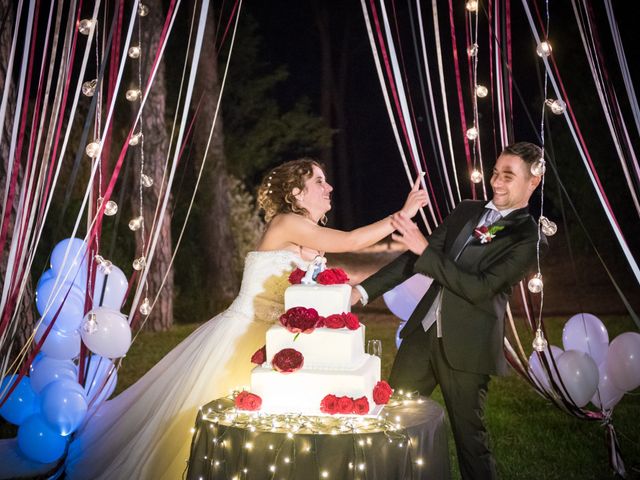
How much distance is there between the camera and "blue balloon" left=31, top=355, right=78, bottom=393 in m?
4.95

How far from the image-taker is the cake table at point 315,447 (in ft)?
9.75

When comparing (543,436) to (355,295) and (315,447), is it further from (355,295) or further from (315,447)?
(315,447)

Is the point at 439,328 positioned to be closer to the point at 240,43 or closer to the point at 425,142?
the point at 240,43

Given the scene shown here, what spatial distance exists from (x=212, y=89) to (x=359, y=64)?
1337cm

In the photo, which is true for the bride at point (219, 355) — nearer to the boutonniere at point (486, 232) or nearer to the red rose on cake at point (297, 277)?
the boutonniere at point (486, 232)

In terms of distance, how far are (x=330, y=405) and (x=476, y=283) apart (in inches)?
40.4

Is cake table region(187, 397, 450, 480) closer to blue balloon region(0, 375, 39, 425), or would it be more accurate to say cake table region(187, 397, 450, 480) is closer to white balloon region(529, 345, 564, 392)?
white balloon region(529, 345, 564, 392)

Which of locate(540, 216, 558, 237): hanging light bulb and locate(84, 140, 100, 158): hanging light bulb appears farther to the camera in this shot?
locate(84, 140, 100, 158): hanging light bulb

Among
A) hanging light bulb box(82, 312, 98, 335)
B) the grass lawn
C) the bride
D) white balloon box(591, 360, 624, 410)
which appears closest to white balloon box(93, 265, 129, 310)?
hanging light bulb box(82, 312, 98, 335)

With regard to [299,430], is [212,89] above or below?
above

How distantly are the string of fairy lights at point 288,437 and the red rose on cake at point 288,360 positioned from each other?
0.21m

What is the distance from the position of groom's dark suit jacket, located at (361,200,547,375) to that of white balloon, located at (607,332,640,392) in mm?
1494

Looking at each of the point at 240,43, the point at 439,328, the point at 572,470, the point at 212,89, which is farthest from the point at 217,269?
the point at 439,328

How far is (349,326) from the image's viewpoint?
327 cm
